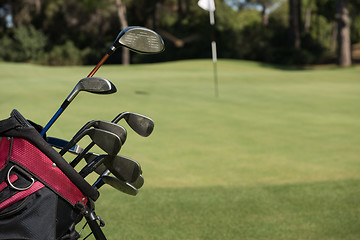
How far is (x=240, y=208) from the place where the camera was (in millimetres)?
4805

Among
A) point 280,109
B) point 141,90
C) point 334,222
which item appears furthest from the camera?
point 141,90

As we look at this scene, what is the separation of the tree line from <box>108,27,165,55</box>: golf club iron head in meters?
37.6

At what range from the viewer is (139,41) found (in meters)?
2.17

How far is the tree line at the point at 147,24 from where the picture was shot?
42.6m

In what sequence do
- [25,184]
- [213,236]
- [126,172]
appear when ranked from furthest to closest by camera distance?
[213,236], [126,172], [25,184]

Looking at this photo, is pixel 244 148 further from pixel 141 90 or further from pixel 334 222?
pixel 141 90

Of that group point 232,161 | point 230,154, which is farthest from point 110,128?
point 230,154

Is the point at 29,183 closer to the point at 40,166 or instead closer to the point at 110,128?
the point at 40,166

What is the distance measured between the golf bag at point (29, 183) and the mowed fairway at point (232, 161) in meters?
2.08

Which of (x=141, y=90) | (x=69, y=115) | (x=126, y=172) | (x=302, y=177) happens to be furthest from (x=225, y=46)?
(x=126, y=172)

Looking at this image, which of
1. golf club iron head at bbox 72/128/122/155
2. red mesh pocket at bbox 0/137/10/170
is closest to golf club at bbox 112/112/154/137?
golf club iron head at bbox 72/128/122/155

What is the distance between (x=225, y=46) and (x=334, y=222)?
4114 centimetres

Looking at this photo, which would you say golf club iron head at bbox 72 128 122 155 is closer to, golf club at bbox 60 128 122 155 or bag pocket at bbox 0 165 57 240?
golf club at bbox 60 128 122 155

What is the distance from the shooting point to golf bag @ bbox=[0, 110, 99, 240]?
192 centimetres
